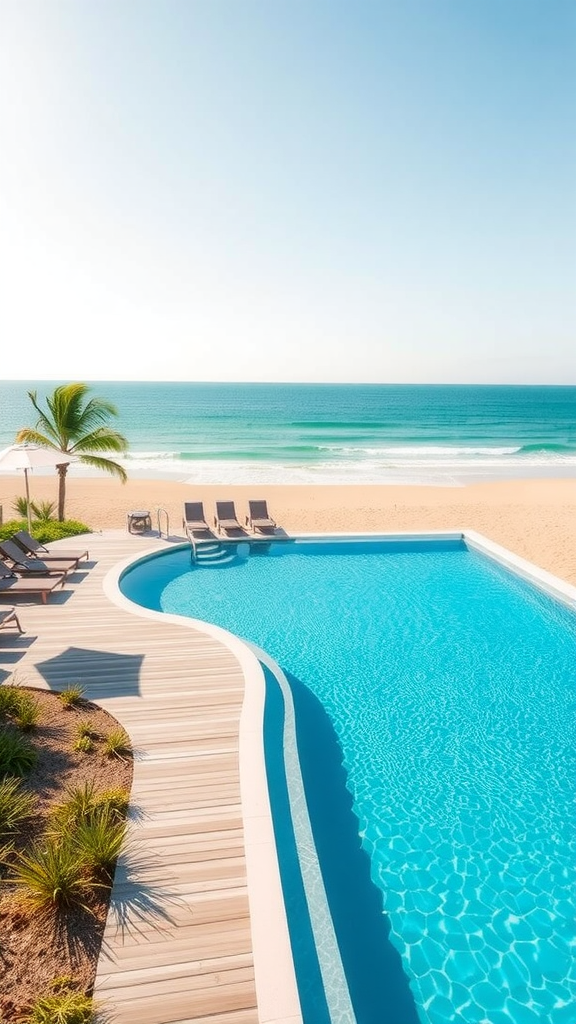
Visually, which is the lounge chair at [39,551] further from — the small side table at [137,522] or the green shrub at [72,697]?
the green shrub at [72,697]

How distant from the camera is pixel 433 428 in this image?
68000 millimetres

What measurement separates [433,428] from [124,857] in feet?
223

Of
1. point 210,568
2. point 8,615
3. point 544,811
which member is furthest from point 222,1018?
point 210,568

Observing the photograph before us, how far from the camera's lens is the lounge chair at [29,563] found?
11.7m

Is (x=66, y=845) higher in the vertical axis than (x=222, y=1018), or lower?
higher

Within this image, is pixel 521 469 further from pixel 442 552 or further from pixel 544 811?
pixel 544 811

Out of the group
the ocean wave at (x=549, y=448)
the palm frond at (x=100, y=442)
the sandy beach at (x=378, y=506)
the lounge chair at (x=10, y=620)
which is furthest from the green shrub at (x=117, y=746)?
the ocean wave at (x=549, y=448)

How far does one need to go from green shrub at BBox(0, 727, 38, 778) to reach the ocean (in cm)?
2708

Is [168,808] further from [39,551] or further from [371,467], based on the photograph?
[371,467]

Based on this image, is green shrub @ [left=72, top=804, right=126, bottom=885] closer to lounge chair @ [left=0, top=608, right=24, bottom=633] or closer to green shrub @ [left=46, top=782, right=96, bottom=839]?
green shrub @ [left=46, top=782, right=96, bottom=839]

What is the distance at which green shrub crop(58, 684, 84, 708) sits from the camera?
6812 millimetres

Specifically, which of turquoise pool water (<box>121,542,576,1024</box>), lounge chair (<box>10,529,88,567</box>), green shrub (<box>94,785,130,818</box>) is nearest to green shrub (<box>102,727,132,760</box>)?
green shrub (<box>94,785,130,818</box>)

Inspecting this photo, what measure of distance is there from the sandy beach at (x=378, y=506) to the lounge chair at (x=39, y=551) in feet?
14.3

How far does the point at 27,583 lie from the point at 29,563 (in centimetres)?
128
